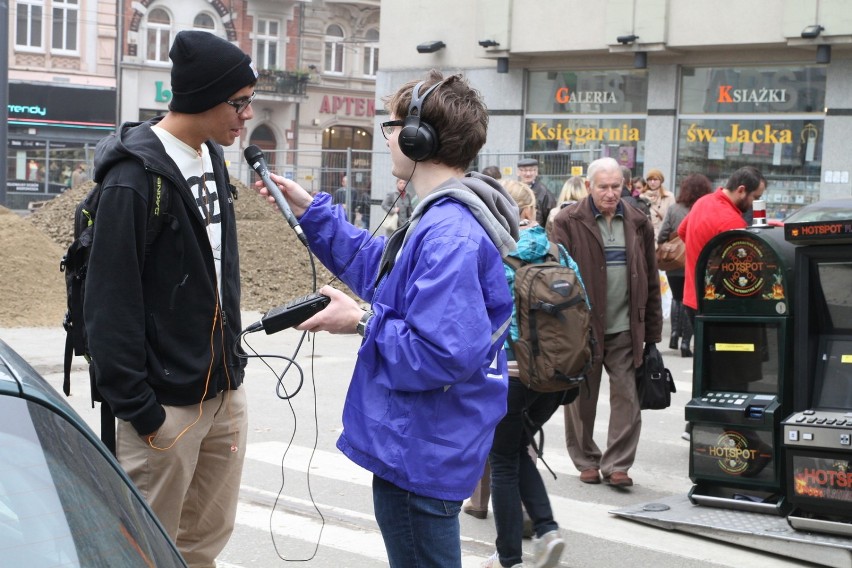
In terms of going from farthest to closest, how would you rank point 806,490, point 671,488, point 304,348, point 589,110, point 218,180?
1. point 589,110
2. point 304,348
3. point 671,488
4. point 806,490
5. point 218,180

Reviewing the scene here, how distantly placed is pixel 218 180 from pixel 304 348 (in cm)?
804

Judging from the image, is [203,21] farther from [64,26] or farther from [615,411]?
[615,411]

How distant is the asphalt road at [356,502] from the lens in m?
5.56

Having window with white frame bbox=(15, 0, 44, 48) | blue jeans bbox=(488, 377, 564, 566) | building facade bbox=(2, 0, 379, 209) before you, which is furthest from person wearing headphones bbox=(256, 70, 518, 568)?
window with white frame bbox=(15, 0, 44, 48)

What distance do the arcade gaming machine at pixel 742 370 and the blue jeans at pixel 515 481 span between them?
4.30ft

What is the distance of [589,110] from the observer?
67.1 ft

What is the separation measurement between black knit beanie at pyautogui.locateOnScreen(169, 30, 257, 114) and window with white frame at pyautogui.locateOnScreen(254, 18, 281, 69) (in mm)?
42424

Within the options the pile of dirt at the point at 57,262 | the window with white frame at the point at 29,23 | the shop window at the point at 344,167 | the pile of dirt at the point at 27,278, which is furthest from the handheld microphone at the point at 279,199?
Result: the window with white frame at the point at 29,23

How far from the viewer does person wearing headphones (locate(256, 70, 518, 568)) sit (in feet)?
9.80

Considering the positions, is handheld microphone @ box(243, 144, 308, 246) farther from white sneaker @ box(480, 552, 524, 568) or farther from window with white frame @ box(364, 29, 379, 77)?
window with white frame @ box(364, 29, 379, 77)

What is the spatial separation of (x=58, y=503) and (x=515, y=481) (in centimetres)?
328

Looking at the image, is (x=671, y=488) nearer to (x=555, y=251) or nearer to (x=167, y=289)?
(x=555, y=251)

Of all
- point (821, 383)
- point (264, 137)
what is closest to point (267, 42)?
point (264, 137)

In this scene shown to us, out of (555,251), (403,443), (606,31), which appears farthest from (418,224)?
(606,31)
